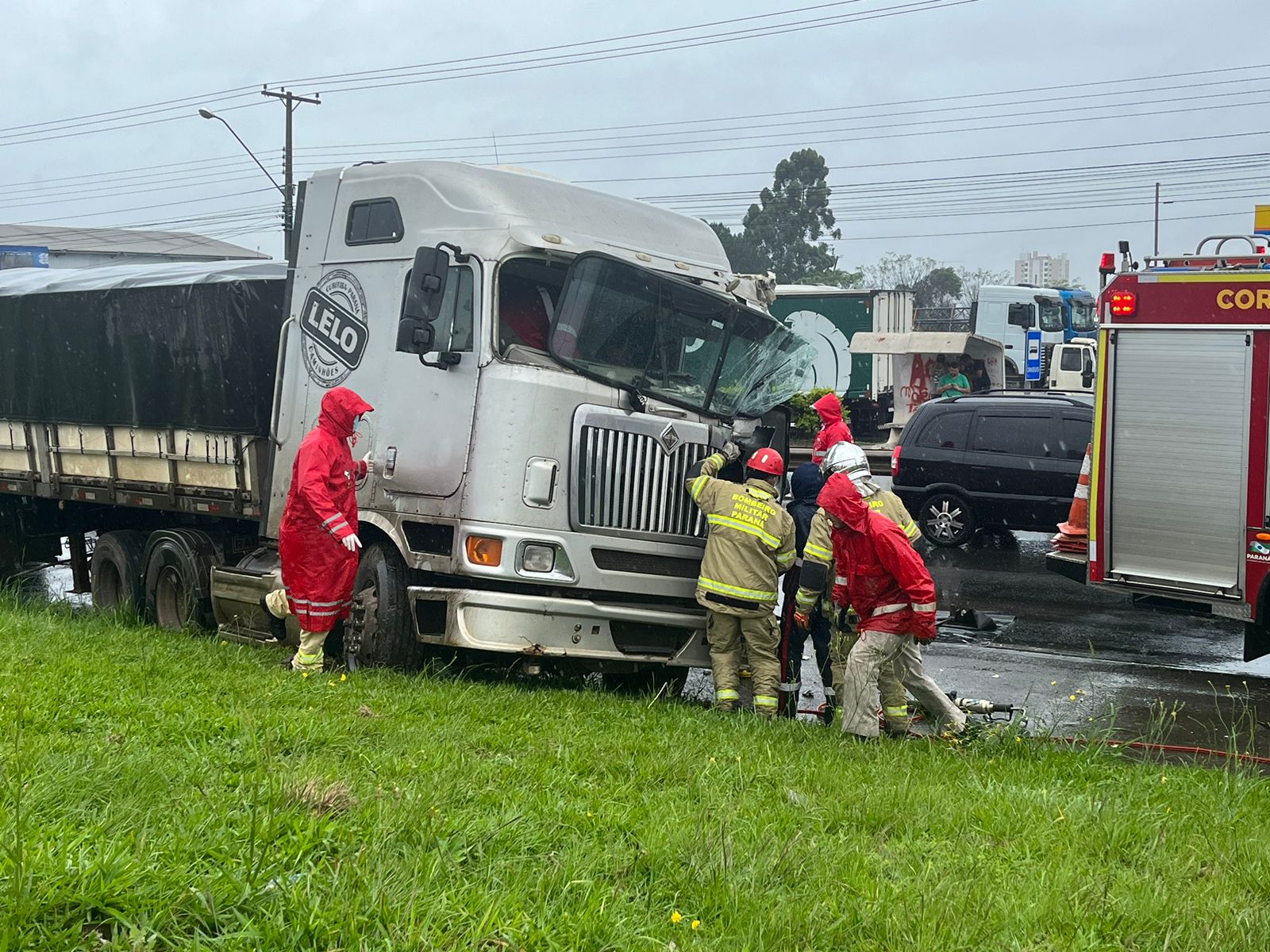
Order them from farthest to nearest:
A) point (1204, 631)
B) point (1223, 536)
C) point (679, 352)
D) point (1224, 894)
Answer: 1. point (1204, 631)
2. point (1223, 536)
3. point (679, 352)
4. point (1224, 894)

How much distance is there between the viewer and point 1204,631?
473 inches

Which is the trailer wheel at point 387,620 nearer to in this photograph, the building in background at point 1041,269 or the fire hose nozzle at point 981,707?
the fire hose nozzle at point 981,707

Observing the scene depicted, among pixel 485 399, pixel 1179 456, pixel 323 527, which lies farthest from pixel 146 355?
pixel 1179 456

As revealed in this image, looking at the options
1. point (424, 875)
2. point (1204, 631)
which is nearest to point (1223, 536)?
point (1204, 631)

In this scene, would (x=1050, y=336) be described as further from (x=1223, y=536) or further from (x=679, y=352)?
(x=679, y=352)

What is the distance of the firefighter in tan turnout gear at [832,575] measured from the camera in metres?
7.44

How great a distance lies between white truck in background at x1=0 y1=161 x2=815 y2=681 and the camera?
7656 millimetres

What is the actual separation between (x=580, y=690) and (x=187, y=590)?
3479 millimetres

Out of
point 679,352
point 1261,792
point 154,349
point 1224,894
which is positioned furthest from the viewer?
point 154,349

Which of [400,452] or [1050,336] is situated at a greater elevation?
[1050,336]

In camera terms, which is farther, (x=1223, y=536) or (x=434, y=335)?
(x=1223, y=536)

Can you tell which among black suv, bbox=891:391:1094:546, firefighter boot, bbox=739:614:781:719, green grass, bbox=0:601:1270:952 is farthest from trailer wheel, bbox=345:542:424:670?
black suv, bbox=891:391:1094:546

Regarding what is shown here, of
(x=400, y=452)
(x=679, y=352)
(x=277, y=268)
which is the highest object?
(x=277, y=268)

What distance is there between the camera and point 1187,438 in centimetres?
974
